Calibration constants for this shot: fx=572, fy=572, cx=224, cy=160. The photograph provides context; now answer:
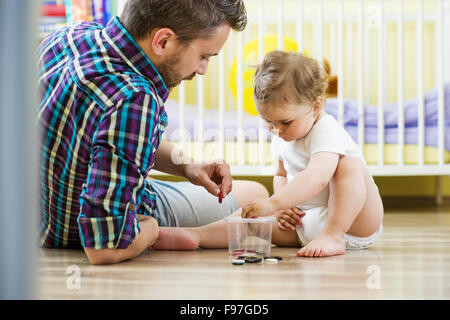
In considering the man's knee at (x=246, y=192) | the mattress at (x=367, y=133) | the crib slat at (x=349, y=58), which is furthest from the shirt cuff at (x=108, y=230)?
the crib slat at (x=349, y=58)

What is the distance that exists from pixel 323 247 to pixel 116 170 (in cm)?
45

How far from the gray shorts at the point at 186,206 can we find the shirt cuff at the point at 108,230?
0.28 m

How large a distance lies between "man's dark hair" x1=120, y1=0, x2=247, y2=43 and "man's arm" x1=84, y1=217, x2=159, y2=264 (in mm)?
357

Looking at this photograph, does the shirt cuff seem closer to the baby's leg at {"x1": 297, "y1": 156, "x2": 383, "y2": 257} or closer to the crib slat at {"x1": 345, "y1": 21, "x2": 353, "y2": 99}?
the baby's leg at {"x1": 297, "y1": 156, "x2": 383, "y2": 257}

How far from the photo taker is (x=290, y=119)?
1.19m

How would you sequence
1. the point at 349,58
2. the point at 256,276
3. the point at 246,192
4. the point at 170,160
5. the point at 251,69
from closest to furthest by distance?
1. the point at 256,276
2. the point at 170,160
3. the point at 246,192
4. the point at 251,69
5. the point at 349,58

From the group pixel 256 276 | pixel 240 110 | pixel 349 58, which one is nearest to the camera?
pixel 256 276

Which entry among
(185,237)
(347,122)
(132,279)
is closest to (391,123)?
(347,122)

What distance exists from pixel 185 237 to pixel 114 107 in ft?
1.19

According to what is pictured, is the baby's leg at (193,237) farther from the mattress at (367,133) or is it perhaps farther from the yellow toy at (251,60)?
the yellow toy at (251,60)

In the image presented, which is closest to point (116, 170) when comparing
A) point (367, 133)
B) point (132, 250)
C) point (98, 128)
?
point (98, 128)

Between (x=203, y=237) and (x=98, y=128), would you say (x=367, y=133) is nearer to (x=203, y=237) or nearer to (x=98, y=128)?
(x=203, y=237)
